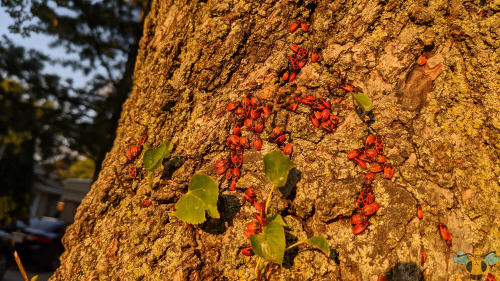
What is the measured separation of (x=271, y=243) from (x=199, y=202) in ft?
1.10

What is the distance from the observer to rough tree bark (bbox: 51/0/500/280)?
1.31 metres

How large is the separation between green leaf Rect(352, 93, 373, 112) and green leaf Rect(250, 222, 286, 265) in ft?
2.04

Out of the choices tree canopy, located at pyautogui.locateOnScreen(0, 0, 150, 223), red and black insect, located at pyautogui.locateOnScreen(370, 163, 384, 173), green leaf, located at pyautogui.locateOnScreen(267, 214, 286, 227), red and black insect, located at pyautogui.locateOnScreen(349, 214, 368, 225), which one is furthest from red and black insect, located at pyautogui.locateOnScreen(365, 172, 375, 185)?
tree canopy, located at pyautogui.locateOnScreen(0, 0, 150, 223)

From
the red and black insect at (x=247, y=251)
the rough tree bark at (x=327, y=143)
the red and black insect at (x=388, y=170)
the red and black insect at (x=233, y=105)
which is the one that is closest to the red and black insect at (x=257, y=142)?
the rough tree bark at (x=327, y=143)

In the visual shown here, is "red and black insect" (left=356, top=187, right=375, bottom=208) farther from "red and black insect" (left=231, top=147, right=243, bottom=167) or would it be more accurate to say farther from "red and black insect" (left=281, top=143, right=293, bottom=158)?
"red and black insect" (left=231, top=147, right=243, bottom=167)

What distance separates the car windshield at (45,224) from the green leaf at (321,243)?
848 cm

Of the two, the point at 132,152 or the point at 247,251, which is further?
the point at 132,152

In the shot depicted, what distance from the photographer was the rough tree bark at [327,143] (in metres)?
1.31

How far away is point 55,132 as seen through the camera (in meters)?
7.30

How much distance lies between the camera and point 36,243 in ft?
24.2

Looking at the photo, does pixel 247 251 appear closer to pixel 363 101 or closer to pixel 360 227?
pixel 360 227

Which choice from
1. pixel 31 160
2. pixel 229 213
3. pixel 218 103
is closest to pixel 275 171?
pixel 229 213

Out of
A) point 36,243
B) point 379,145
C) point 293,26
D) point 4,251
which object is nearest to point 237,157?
point 379,145

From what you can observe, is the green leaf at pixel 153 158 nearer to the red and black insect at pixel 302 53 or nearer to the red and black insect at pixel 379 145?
the red and black insect at pixel 302 53
